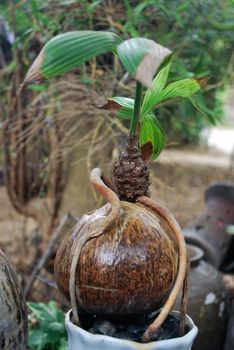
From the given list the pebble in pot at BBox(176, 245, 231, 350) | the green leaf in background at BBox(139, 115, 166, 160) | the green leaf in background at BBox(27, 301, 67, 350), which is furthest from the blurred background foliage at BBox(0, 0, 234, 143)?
the green leaf in background at BBox(139, 115, 166, 160)

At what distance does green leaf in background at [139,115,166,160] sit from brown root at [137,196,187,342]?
145 millimetres

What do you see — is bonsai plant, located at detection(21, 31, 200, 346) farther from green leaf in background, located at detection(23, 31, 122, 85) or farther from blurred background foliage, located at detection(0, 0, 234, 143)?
blurred background foliage, located at detection(0, 0, 234, 143)

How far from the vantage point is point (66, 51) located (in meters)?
0.89

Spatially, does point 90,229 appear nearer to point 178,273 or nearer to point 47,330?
point 178,273

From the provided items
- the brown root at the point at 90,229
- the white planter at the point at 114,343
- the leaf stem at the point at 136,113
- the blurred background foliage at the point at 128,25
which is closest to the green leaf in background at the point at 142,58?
the leaf stem at the point at 136,113

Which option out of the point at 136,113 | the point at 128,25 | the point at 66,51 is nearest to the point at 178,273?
the point at 136,113

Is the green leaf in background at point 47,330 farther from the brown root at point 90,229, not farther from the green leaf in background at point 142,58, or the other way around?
the green leaf in background at point 142,58

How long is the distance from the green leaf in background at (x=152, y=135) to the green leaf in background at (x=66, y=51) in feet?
0.80

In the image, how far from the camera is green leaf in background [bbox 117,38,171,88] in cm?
78

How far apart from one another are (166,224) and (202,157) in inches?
300

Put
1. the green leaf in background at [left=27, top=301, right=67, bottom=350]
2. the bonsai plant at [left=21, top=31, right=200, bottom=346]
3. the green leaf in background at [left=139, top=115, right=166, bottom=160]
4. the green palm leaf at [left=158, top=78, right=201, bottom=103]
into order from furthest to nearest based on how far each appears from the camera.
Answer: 1. the green leaf in background at [left=27, top=301, right=67, bottom=350]
2. the green leaf in background at [left=139, top=115, right=166, bottom=160]
3. the green palm leaf at [left=158, top=78, right=201, bottom=103]
4. the bonsai plant at [left=21, top=31, right=200, bottom=346]

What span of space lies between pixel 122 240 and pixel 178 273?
123mm

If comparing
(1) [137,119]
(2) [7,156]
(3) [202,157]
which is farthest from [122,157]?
(3) [202,157]

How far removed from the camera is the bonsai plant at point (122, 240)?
90cm
